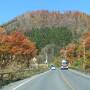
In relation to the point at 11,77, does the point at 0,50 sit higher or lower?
higher

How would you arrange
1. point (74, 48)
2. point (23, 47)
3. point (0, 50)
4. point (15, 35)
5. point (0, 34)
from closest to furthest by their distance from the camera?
point (0, 50)
point (0, 34)
point (15, 35)
point (23, 47)
point (74, 48)

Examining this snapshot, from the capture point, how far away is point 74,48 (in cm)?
14712

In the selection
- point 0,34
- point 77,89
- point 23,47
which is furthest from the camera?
point 23,47

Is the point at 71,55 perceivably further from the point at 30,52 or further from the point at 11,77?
the point at 11,77

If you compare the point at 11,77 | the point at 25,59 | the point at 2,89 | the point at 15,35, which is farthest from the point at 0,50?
the point at 25,59

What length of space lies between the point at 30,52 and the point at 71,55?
67136mm

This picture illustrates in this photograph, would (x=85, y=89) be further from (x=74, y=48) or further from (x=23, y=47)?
(x=74, y=48)

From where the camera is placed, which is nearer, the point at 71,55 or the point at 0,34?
the point at 0,34

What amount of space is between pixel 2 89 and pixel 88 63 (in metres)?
54.4

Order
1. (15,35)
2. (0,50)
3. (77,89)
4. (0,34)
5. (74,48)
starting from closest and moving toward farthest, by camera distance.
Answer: (77,89)
(0,50)
(0,34)
(15,35)
(74,48)

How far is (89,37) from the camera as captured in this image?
279 feet

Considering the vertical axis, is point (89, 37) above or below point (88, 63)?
above

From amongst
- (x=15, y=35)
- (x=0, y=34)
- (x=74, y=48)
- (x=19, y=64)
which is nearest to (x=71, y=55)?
(x=74, y=48)

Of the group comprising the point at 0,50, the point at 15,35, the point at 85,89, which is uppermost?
the point at 15,35
